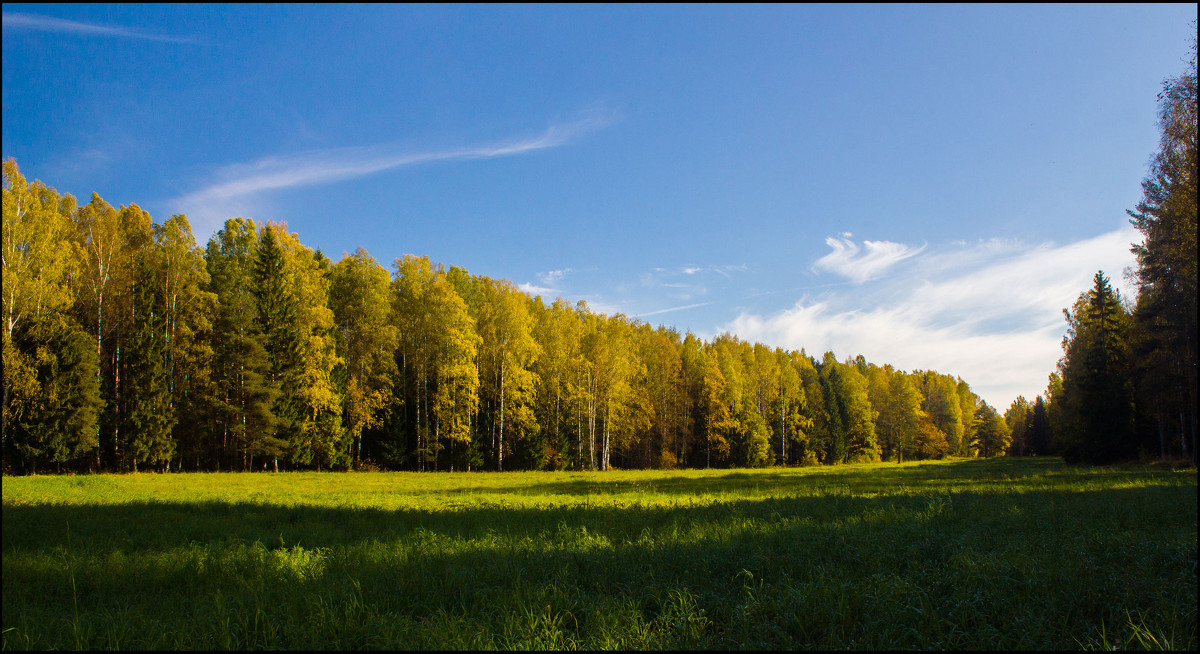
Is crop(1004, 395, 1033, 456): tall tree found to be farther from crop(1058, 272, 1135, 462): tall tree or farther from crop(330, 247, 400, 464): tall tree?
crop(330, 247, 400, 464): tall tree

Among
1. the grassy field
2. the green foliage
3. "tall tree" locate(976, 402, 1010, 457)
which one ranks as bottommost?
"tall tree" locate(976, 402, 1010, 457)

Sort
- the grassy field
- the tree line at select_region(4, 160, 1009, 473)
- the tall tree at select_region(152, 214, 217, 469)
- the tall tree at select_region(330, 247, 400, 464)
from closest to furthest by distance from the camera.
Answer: the grassy field
the tree line at select_region(4, 160, 1009, 473)
the tall tree at select_region(152, 214, 217, 469)
the tall tree at select_region(330, 247, 400, 464)

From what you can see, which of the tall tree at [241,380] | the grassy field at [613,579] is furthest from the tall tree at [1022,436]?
the tall tree at [241,380]

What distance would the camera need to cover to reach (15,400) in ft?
69.6

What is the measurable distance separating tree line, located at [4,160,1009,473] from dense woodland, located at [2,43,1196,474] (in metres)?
0.13

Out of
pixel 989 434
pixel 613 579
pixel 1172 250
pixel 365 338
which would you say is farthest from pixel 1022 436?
pixel 613 579

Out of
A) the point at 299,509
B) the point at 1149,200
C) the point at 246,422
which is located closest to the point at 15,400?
the point at 246,422

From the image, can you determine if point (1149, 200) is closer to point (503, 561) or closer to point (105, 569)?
point (503, 561)

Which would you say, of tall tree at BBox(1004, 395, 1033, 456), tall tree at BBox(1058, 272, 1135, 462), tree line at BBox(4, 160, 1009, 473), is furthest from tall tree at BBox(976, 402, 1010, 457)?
tall tree at BBox(1058, 272, 1135, 462)

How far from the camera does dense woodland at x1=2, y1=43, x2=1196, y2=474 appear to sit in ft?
68.9

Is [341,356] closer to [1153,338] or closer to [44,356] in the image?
[44,356]

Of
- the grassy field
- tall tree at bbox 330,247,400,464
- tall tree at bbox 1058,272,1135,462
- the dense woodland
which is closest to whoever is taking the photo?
the grassy field

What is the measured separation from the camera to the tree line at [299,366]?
22703mm

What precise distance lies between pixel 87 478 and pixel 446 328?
62.2 feet
